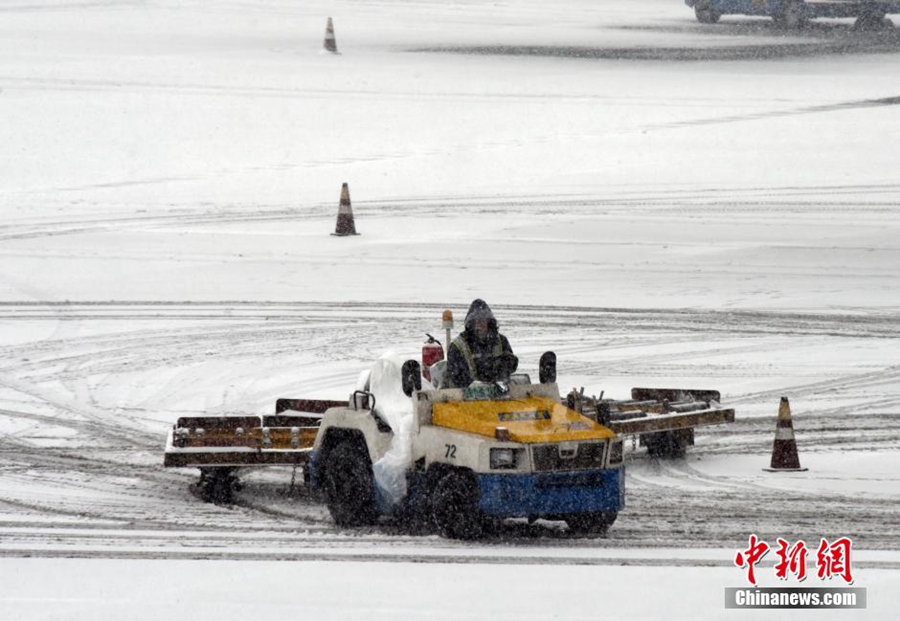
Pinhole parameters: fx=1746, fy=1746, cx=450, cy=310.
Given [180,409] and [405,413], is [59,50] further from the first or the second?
[405,413]

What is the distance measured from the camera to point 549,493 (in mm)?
10242

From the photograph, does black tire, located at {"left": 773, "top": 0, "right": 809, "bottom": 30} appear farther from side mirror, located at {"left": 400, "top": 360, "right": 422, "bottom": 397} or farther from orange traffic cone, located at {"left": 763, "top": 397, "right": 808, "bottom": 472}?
side mirror, located at {"left": 400, "top": 360, "right": 422, "bottom": 397}

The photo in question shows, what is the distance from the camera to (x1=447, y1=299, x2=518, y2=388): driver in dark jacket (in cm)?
1091

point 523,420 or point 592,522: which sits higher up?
point 523,420

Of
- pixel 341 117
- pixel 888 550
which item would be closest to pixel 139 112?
pixel 341 117

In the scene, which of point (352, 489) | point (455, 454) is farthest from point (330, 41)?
point (455, 454)

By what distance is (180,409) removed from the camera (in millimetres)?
14898

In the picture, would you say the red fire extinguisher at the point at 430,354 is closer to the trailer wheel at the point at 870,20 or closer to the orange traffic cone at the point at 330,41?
the orange traffic cone at the point at 330,41

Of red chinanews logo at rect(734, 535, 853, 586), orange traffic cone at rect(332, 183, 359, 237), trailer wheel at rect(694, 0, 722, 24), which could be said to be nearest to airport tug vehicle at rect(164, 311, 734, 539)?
red chinanews logo at rect(734, 535, 853, 586)

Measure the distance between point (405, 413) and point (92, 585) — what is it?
8.62 feet
